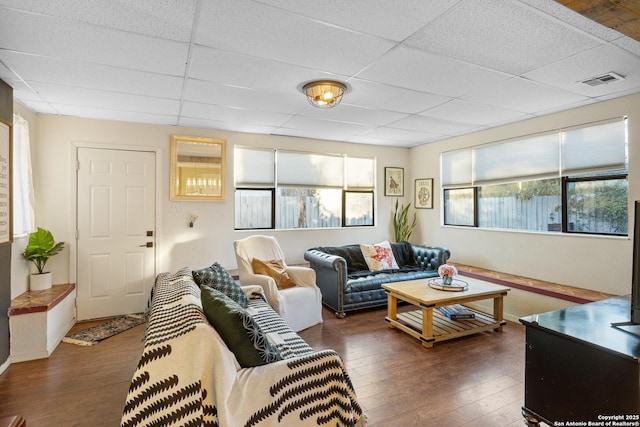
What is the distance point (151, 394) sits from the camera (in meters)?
1.37

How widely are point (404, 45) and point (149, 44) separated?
1.77 meters

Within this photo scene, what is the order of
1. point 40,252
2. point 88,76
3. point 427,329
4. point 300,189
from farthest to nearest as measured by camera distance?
point 300,189 → point 40,252 → point 427,329 → point 88,76

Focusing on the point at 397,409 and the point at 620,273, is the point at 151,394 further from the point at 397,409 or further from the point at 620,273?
the point at 620,273

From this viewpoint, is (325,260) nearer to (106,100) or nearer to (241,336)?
(241,336)

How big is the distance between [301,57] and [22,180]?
3281 mm

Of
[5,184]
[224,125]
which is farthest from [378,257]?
[5,184]

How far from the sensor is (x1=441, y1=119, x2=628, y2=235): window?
336 cm

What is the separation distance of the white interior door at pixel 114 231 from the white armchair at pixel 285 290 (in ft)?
4.46

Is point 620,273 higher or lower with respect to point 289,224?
lower

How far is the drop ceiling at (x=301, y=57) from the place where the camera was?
181 centimetres

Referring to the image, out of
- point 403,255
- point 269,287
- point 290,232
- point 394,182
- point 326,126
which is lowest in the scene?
point 269,287

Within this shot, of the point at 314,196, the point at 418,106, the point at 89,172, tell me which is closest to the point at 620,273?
the point at 418,106

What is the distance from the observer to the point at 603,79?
2.74 m

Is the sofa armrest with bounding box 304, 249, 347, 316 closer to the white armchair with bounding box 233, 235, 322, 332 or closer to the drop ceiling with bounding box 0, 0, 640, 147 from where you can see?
the white armchair with bounding box 233, 235, 322, 332
